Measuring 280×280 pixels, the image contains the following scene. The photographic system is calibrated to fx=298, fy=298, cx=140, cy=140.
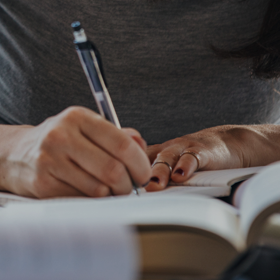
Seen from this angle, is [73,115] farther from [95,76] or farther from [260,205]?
[260,205]

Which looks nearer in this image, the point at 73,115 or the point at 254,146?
the point at 73,115

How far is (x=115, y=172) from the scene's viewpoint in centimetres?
31

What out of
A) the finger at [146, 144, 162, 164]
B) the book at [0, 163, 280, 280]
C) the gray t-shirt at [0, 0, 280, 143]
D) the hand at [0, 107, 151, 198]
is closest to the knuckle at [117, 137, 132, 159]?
the hand at [0, 107, 151, 198]

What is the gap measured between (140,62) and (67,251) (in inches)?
29.3

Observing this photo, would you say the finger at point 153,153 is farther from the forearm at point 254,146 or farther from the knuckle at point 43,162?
the knuckle at point 43,162

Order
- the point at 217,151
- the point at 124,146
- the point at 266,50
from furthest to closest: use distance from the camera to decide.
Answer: the point at 266,50, the point at 217,151, the point at 124,146

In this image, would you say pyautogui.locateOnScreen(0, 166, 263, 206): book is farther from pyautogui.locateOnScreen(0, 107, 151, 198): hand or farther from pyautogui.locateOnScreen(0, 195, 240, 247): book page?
pyautogui.locateOnScreen(0, 195, 240, 247): book page

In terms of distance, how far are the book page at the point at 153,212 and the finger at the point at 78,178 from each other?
0.09m

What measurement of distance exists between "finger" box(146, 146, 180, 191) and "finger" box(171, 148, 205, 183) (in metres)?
0.01

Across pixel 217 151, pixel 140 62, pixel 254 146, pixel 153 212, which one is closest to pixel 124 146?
pixel 153 212

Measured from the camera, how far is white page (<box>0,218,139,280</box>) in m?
0.17

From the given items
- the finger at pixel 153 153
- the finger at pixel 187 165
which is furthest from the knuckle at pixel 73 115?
the finger at pixel 153 153

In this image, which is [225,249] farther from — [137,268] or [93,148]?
[93,148]

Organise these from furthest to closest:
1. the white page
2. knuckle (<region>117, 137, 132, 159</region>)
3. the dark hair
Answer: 1. the dark hair
2. knuckle (<region>117, 137, 132, 159</region>)
3. the white page
